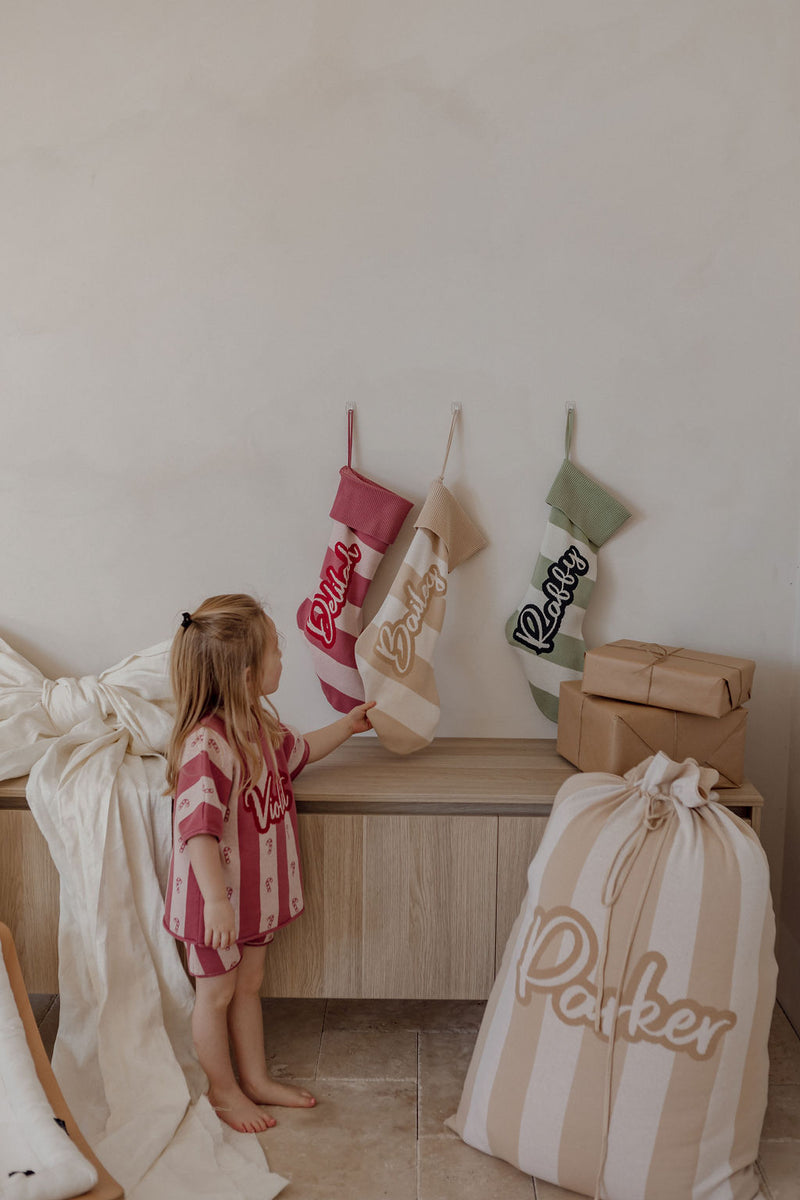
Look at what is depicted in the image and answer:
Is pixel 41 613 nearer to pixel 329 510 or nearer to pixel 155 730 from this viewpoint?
pixel 155 730

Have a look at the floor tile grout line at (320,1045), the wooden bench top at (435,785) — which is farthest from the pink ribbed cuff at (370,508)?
the floor tile grout line at (320,1045)

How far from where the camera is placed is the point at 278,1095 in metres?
1.74

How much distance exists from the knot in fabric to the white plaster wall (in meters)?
0.20

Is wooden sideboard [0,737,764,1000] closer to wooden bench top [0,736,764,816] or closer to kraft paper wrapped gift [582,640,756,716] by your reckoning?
wooden bench top [0,736,764,816]

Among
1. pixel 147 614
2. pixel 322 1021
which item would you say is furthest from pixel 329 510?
pixel 322 1021

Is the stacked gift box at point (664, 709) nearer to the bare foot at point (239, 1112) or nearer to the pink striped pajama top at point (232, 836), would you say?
the pink striped pajama top at point (232, 836)

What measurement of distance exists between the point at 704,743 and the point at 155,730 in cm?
105

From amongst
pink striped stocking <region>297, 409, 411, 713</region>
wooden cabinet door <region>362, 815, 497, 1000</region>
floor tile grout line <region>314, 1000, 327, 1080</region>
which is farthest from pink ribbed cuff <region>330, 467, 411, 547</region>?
floor tile grout line <region>314, 1000, 327, 1080</region>

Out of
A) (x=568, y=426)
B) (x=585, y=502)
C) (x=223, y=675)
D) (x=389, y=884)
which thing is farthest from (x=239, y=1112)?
(x=568, y=426)

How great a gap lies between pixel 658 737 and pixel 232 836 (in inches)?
31.1

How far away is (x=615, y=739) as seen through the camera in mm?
1763

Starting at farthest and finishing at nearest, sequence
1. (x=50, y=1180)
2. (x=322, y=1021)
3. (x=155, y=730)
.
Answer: (x=322, y=1021)
(x=155, y=730)
(x=50, y=1180)

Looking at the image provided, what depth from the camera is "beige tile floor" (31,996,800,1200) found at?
1.55 meters

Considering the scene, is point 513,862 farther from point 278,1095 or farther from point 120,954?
point 120,954
